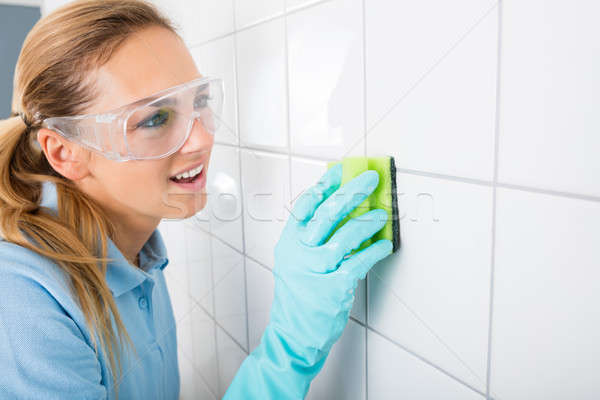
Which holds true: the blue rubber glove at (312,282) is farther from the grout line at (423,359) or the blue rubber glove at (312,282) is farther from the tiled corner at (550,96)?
the tiled corner at (550,96)

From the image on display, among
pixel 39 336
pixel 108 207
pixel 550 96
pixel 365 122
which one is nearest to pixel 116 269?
pixel 108 207

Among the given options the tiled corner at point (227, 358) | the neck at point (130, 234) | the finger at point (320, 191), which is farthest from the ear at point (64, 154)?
the tiled corner at point (227, 358)

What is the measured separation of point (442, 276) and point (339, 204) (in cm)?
16

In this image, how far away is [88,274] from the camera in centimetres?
77

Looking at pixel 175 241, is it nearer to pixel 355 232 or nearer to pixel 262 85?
pixel 262 85

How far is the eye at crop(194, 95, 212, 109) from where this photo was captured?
2.53 feet

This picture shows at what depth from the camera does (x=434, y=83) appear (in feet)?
1.80

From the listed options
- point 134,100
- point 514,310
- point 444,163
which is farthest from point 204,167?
point 514,310

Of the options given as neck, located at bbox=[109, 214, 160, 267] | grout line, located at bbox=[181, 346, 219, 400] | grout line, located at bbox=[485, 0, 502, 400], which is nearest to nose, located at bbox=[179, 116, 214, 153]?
neck, located at bbox=[109, 214, 160, 267]

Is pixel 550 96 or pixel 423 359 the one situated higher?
pixel 550 96

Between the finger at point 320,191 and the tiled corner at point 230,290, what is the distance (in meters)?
0.45

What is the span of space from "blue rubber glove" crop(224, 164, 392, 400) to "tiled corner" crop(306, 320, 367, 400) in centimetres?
7

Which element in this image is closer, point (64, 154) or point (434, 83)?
point (434, 83)

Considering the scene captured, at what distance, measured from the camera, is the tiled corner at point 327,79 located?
67 centimetres
